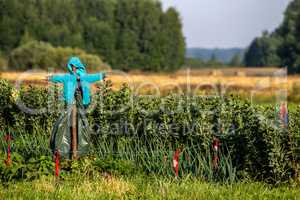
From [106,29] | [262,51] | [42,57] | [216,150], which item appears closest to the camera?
[216,150]

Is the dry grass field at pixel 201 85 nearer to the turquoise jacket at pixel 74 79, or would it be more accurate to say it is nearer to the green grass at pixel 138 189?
the turquoise jacket at pixel 74 79

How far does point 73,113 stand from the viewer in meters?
9.98

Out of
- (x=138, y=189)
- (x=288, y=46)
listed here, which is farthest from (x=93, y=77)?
(x=288, y=46)

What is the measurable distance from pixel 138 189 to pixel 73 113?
6.46 ft

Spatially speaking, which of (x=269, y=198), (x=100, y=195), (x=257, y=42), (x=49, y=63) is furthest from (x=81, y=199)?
(x=257, y=42)

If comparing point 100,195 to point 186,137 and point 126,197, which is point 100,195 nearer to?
point 126,197

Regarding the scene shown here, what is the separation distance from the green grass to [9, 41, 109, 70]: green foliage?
58053mm

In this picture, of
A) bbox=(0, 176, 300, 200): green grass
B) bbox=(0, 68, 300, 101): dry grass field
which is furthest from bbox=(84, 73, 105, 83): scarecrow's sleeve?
bbox=(0, 68, 300, 101): dry grass field

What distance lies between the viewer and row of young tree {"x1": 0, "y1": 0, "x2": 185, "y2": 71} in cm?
9012

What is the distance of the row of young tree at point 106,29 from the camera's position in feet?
296

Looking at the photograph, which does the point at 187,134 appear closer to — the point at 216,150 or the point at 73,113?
the point at 216,150

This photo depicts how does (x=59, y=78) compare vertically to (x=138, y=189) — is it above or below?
above

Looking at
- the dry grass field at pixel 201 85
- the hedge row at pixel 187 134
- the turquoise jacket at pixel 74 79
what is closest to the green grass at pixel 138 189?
the hedge row at pixel 187 134

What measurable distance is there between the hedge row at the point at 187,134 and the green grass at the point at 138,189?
47cm
